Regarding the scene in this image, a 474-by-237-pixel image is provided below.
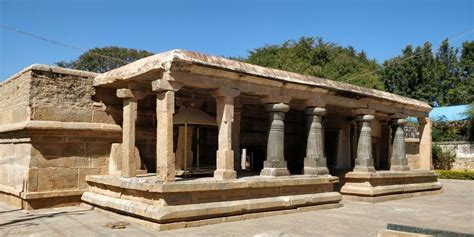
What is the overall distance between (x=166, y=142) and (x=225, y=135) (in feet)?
4.23

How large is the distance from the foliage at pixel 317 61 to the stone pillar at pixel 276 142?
68.9ft

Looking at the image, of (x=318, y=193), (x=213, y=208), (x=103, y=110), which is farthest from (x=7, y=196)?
(x=318, y=193)

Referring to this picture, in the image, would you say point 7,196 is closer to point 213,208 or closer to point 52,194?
point 52,194

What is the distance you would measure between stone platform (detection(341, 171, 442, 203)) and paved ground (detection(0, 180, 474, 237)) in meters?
0.80

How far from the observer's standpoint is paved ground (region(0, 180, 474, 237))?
6332mm

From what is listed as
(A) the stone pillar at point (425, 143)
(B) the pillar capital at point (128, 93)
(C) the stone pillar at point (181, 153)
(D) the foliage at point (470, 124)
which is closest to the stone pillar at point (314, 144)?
(C) the stone pillar at point (181, 153)

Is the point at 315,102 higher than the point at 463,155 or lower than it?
higher

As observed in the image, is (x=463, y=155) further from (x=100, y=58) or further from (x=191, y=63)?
(x=100, y=58)

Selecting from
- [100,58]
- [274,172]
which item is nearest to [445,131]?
[274,172]

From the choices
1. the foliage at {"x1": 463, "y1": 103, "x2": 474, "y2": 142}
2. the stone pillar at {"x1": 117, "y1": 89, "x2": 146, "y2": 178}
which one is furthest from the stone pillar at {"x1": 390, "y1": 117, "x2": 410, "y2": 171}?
the foliage at {"x1": 463, "y1": 103, "x2": 474, "y2": 142}

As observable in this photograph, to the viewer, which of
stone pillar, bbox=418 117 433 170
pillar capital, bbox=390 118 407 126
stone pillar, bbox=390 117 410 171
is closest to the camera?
stone pillar, bbox=390 117 410 171

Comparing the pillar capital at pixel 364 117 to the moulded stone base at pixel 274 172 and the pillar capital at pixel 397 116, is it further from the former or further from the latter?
the moulded stone base at pixel 274 172

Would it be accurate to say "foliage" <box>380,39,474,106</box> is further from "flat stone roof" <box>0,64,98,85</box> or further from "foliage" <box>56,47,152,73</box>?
"flat stone roof" <box>0,64,98,85</box>

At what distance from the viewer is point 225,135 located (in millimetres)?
7867
